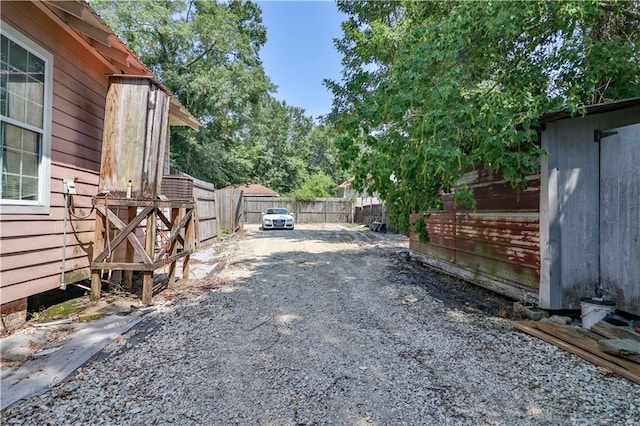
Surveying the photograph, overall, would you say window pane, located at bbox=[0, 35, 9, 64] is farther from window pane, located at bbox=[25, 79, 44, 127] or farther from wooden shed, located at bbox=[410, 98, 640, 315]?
wooden shed, located at bbox=[410, 98, 640, 315]

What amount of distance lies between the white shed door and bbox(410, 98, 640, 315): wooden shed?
0.01m

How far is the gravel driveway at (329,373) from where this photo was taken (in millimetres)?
2133

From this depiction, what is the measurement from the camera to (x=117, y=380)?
249 cm

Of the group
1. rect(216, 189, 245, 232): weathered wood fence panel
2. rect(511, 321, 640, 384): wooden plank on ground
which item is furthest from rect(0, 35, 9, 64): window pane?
rect(216, 189, 245, 232): weathered wood fence panel

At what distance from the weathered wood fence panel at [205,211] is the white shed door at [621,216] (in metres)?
8.61

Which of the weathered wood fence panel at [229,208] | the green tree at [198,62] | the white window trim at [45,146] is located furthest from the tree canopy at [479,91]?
the green tree at [198,62]

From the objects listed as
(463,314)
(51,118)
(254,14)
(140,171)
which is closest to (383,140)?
(463,314)

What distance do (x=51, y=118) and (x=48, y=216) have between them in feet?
3.65

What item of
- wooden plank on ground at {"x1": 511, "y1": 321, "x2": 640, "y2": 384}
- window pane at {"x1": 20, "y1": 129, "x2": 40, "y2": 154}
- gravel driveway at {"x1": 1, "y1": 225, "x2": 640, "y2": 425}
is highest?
window pane at {"x1": 20, "y1": 129, "x2": 40, "y2": 154}

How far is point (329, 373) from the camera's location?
266cm

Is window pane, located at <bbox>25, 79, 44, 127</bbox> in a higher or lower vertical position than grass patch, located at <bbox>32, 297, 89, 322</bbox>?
higher

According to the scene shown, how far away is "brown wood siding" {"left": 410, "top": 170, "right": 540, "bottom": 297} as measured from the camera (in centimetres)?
429

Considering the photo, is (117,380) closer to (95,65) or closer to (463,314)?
(463,314)

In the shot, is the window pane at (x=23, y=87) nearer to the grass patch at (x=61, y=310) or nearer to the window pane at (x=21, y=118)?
the window pane at (x=21, y=118)
